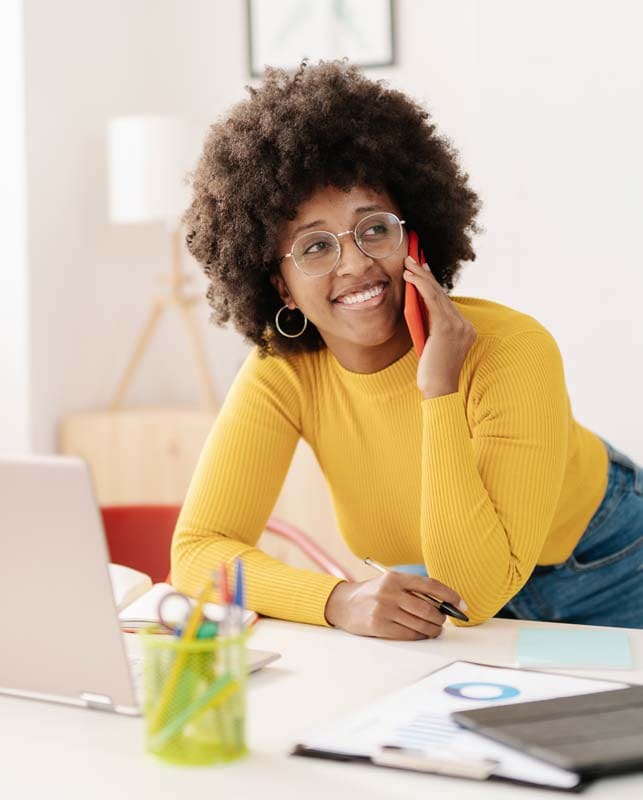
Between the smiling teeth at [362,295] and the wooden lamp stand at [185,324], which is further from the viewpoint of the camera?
the wooden lamp stand at [185,324]

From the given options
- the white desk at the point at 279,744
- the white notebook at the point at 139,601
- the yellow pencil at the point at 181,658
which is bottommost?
the white notebook at the point at 139,601

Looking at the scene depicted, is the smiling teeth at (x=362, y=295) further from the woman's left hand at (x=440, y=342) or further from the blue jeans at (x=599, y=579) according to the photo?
the blue jeans at (x=599, y=579)

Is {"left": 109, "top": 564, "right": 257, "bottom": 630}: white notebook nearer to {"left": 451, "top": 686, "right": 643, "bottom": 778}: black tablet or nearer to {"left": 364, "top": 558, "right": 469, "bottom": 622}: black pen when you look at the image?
{"left": 364, "top": 558, "right": 469, "bottom": 622}: black pen

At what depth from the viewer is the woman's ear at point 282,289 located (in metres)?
1.95

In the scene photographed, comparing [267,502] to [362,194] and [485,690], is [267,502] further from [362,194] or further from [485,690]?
[485,690]

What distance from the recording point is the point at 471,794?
3.27ft

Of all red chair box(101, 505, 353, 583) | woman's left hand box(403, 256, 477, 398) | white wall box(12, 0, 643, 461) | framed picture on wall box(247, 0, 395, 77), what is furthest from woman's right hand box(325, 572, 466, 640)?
framed picture on wall box(247, 0, 395, 77)

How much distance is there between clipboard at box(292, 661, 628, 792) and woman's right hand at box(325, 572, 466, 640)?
15 centimetres

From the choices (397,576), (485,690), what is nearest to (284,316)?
(397,576)

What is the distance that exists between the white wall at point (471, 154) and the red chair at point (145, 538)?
1.30 m

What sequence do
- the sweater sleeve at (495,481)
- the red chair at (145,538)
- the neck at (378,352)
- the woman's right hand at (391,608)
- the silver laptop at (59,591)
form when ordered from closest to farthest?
the silver laptop at (59,591)
the woman's right hand at (391,608)
the sweater sleeve at (495,481)
the neck at (378,352)
the red chair at (145,538)

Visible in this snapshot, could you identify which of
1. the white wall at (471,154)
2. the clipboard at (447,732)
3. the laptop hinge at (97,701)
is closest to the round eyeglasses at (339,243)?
the clipboard at (447,732)

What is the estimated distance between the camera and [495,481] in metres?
1.65

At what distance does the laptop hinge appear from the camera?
3.96 feet
